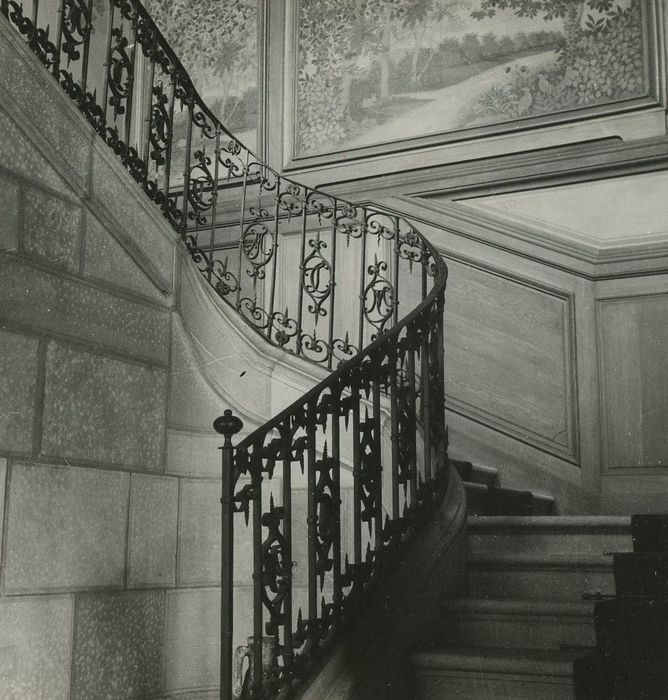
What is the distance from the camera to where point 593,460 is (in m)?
4.98

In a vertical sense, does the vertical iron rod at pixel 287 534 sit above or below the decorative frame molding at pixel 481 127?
below

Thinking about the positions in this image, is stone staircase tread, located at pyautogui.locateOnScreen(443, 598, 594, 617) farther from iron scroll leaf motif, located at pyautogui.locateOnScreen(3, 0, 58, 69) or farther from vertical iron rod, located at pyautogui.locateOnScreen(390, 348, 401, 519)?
iron scroll leaf motif, located at pyautogui.locateOnScreen(3, 0, 58, 69)

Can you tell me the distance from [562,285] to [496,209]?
0.67 meters

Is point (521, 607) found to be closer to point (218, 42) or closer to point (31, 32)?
point (31, 32)

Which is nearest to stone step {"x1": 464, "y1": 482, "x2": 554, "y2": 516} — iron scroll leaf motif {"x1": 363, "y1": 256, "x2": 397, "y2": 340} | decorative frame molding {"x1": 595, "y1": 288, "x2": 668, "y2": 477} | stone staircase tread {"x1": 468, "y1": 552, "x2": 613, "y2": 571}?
stone staircase tread {"x1": 468, "y1": 552, "x2": 613, "y2": 571}

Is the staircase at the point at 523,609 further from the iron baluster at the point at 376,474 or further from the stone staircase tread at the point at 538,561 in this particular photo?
the iron baluster at the point at 376,474

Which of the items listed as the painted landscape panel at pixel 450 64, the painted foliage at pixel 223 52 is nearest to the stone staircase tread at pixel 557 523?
the painted landscape panel at pixel 450 64

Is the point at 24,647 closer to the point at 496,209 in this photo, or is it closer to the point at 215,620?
the point at 215,620

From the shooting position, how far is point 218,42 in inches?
264

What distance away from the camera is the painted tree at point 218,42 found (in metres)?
6.56

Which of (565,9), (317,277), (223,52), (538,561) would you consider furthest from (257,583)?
(223,52)

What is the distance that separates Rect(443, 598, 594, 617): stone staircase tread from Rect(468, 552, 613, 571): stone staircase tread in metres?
0.16

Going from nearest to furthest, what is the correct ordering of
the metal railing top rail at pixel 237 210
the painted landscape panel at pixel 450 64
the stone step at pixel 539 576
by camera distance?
the stone step at pixel 539 576 < the metal railing top rail at pixel 237 210 < the painted landscape panel at pixel 450 64

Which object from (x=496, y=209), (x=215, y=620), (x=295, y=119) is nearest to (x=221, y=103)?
(x=295, y=119)
